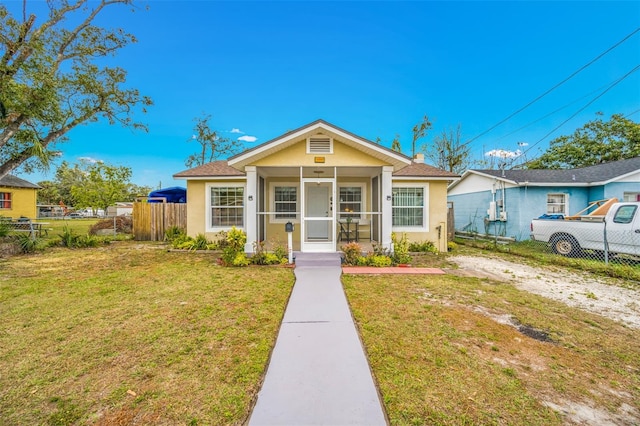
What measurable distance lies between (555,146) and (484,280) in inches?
1156

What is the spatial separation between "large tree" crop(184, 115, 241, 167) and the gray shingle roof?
953 inches

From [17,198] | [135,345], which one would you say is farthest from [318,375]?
[17,198]

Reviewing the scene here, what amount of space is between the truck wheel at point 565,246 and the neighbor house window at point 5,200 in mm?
32792

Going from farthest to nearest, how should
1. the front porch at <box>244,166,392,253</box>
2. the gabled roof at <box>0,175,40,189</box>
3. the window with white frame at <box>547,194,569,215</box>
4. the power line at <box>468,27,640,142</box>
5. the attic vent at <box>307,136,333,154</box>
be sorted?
the gabled roof at <box>0,175,40,189</box>, the window with white frame at <box>547,194,569,215</box>, the power line at <box>468,27,640,142</box>, the front porch at <box>244,166,392,253</box>, the attic vent at <box>307,136,333,154</box>

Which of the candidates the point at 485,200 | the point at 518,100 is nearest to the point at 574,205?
the point at 485,200

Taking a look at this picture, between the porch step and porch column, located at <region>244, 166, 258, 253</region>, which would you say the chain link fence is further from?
porch column, located at <region>244, 166, 258, 253</region>

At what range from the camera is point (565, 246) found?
30.0 feet

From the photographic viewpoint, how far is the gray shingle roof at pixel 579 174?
13.3 m

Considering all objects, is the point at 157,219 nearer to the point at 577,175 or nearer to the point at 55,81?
the point at 55,81

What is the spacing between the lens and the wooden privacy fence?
44.3 ft

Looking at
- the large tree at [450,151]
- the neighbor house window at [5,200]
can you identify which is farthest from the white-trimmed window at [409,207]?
the neighbor house window at [5,200]

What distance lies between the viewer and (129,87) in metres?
13.4

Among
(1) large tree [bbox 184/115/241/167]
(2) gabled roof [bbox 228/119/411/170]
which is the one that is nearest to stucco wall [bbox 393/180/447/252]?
(2) gabled roof [bbox 228/119/411/170]

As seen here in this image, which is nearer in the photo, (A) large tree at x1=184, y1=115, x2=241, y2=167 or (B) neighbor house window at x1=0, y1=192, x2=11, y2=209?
(B) neighbor house window at x1=0, y1=192, x2=11, y2=209
